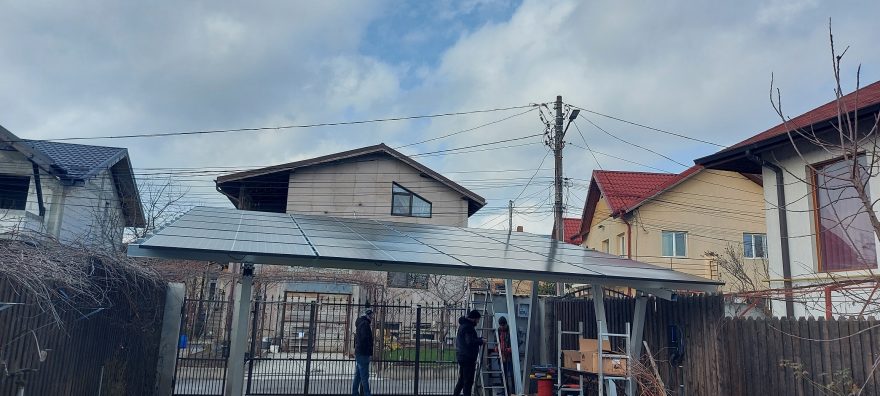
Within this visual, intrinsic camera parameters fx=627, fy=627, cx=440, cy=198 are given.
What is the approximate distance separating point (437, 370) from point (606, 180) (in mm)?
15836

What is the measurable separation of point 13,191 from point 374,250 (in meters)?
16.9

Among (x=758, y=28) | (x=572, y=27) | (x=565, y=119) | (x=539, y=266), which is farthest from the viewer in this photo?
(x=565, y=119)

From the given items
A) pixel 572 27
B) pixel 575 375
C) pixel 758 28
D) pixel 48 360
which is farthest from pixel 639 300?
pixel 48 360

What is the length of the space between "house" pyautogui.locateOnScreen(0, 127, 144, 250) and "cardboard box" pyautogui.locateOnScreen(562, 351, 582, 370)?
11.7 m

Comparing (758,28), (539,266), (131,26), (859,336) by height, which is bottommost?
(859,336)

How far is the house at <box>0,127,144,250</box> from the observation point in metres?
17.0

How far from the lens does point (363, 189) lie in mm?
26172

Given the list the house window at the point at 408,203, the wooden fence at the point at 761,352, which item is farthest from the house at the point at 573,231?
the wooden fence at the point at 761,352

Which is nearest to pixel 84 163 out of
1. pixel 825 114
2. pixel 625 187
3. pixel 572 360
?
pixel 572 360

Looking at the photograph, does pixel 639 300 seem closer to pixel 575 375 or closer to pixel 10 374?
pixel 575 375

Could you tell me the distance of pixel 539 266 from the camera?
821cm

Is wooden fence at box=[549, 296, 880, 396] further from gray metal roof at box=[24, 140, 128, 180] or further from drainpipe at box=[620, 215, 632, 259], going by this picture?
drainpipe at box=[620, 215, 632, 259]

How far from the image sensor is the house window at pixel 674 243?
25.7 metres

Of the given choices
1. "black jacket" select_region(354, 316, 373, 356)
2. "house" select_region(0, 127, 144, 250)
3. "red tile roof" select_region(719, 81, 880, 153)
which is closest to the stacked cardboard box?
"black jacket" select_region(354, 316, 373, 356)
